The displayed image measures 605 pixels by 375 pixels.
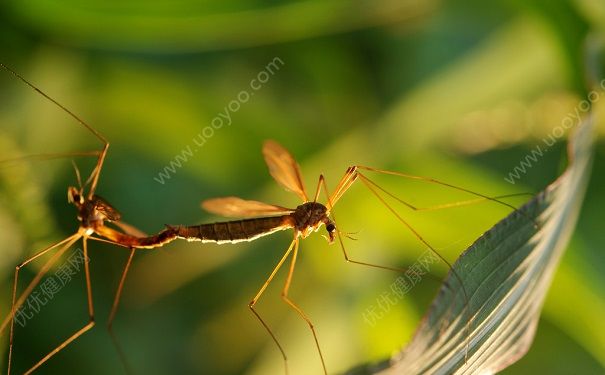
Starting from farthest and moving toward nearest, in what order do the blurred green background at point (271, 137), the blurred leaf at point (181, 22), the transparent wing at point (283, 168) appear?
1. the blurred leaf at point (181, 22)
2. the blurred green background at point (271, 137)
3. the transparent wing at point (283, 168)

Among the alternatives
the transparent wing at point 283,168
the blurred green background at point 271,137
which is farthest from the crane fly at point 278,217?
the blurred green background at point 271,137

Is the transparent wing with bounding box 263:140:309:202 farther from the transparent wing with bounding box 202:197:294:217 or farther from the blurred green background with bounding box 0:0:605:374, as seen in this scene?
the blurred green background with bounding box 0:0:605:374

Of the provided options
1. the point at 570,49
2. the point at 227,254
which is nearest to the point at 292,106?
the point at 227,254

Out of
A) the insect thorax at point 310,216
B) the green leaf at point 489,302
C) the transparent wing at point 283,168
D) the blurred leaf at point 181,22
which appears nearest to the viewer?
the green leaf at point 489,302

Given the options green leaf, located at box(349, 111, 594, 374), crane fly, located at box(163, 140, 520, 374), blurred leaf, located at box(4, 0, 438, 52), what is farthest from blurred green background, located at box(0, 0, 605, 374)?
green leaf, located at box(349, 111, 594, 374)

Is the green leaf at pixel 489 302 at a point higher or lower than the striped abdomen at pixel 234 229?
lower

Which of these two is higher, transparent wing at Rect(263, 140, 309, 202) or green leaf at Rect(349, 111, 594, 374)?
transparent wing at Rect(263, 140, 309, 202)

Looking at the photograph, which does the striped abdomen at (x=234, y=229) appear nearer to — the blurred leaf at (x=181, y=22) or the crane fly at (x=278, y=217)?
the crane fly at (x=278, y=217)
